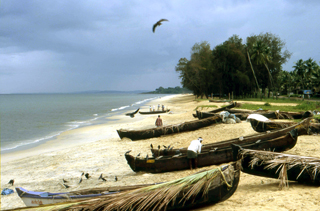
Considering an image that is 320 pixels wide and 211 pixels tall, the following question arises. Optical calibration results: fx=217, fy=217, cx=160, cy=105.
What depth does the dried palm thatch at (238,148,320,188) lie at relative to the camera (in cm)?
557

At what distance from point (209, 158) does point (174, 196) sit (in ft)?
13.8

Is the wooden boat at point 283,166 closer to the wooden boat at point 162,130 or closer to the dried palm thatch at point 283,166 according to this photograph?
the dried palm thatch at point 283,166

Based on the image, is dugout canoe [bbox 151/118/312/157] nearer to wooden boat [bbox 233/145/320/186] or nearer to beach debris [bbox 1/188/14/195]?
wooden boat [bbox 233/145/320/186]

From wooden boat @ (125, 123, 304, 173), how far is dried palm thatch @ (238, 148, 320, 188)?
7.79ft

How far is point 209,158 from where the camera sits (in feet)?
29.0

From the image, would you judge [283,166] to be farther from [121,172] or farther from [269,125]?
[269,125]

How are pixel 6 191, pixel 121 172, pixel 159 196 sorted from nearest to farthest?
pixel 159 196 < pixel 6 191 < pixel 121 172

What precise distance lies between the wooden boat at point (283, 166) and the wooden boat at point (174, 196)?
1.24 m

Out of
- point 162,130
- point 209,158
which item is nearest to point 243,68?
point 162,130

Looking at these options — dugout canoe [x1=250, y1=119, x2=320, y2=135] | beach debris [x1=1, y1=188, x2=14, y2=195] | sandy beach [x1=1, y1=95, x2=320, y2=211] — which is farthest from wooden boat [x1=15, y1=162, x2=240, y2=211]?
dugout canoe [x1=250, y1=119, x2=320, y2=135]

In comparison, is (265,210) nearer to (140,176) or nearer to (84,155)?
(140,176)

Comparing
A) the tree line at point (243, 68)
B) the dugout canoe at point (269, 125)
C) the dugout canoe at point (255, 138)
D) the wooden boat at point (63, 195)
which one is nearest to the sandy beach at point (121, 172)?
the dugout canoe at point (255, 138)

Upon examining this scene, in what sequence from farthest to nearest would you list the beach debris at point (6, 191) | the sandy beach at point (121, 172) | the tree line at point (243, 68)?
the tree line at point (243, 68), the beach debris at point (6, 191), the sandy beach at point (121, 172)

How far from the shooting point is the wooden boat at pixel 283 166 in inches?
219
